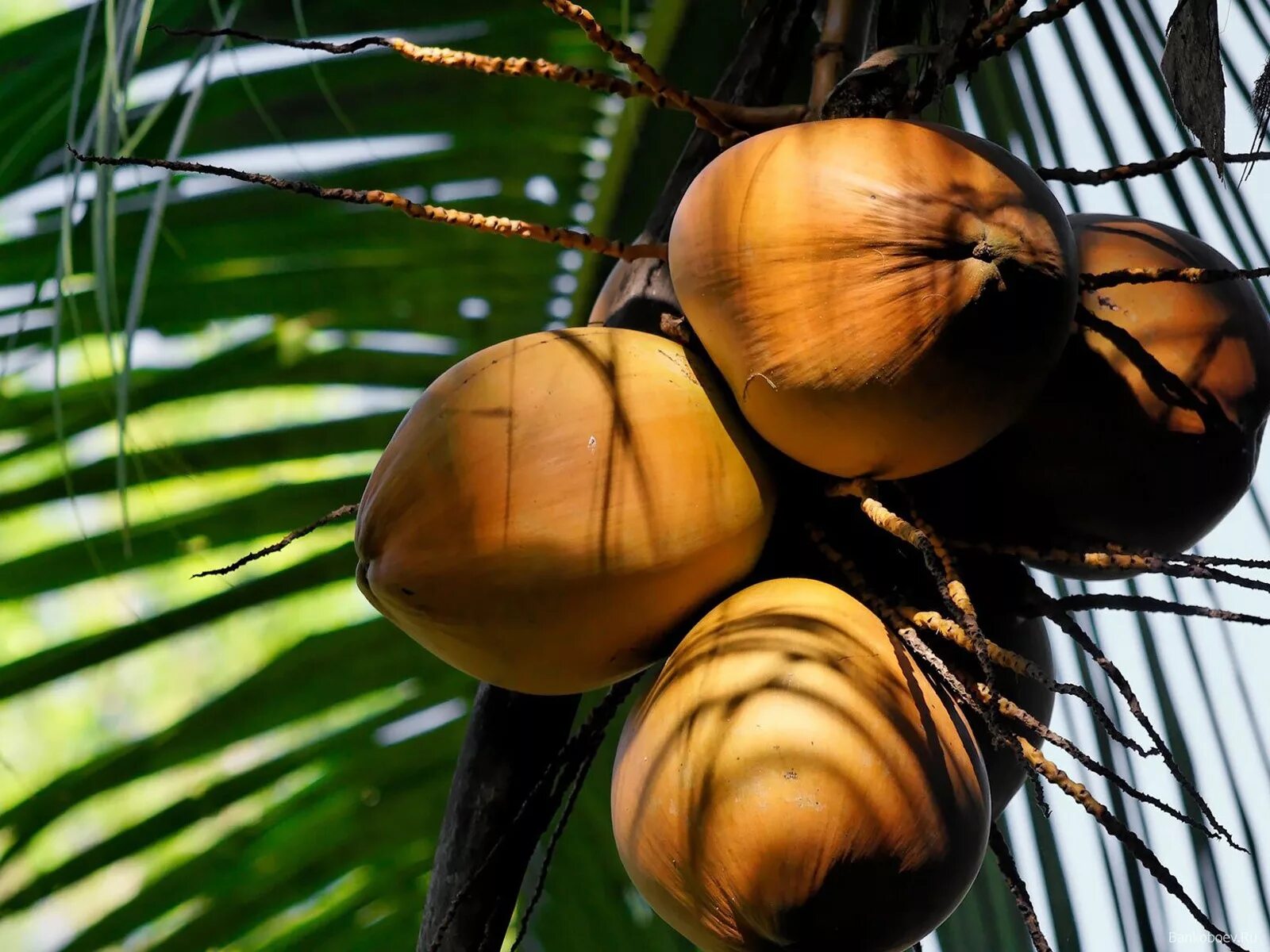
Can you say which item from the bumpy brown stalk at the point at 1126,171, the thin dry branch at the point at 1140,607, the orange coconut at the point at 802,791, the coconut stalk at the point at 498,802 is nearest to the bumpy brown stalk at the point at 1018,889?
the orange coconut at the point at 802,791

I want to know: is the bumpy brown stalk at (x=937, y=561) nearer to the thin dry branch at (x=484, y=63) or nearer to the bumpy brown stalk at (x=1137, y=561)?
the bumpy brown stalk at (x=1137, y=561)

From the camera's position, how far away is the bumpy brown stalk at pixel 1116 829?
0.53m

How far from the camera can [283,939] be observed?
4.37ft

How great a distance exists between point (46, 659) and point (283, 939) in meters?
0.41

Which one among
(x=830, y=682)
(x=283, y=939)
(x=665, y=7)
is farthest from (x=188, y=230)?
(x=830, y=682)

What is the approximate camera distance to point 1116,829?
532 millimetres

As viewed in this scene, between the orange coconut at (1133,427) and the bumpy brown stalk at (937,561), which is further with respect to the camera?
the orange coconut at (1133,427)

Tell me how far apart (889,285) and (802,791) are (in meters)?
0.24

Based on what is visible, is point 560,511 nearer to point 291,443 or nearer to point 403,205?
point 403,205

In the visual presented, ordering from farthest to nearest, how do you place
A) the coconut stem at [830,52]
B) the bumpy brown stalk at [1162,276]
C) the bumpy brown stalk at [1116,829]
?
the coconut stem at [830,52] < the bumpy brown stalk at [1162,276] < the bumpy brown stalk at [1116,829]

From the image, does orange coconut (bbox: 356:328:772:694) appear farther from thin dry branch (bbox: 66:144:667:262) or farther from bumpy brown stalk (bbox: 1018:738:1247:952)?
bumpy brown stalk (bbox: 1018:738:1247:952)

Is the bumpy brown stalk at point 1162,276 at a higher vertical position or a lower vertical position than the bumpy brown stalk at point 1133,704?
higher

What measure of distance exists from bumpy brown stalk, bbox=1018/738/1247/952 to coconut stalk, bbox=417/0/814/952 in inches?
11.2

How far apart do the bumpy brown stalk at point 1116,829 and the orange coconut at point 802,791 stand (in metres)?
0.06
